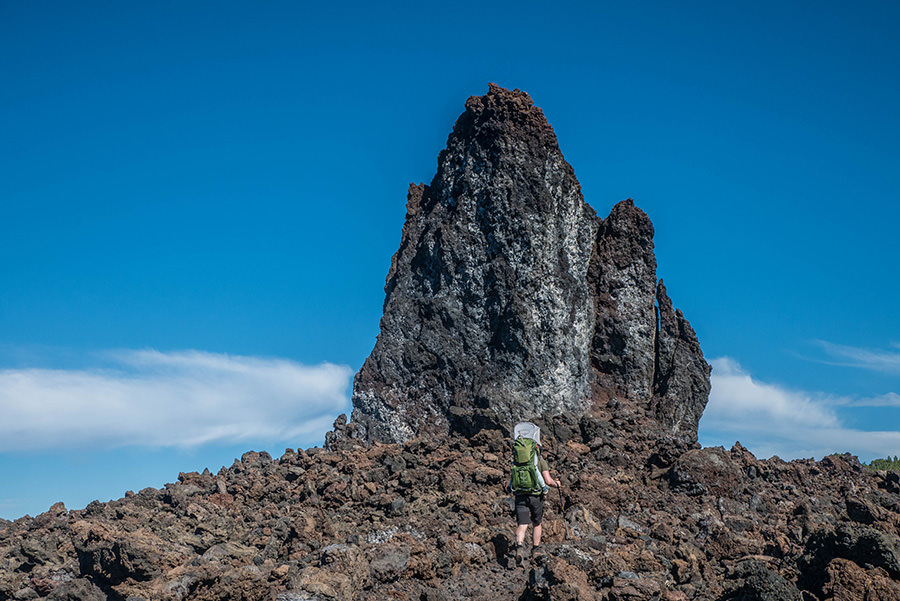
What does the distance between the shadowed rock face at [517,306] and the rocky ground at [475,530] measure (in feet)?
4.53

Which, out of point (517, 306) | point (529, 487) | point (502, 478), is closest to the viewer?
point (529, 487)

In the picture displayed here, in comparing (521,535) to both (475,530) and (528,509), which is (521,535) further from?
(475,530)

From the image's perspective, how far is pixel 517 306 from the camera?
21.5m

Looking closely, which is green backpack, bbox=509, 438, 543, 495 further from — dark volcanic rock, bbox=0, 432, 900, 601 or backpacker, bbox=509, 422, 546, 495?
dark volcanic rock, bbox=0, 432, 900, 601

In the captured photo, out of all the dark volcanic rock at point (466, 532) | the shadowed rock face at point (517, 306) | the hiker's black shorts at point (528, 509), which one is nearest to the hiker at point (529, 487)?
the hiker's black shorts at point (528, 509)

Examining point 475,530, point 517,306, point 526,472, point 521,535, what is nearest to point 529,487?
point 526,472

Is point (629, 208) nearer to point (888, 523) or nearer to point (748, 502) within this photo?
point (748, 502)

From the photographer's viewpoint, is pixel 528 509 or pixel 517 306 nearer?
pixel 528 509

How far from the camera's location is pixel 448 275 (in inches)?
886

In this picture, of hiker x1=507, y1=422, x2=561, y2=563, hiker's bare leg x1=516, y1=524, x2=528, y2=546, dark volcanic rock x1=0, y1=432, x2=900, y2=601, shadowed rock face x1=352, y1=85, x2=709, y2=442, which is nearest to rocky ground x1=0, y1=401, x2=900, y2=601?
dark volcanic rock x1=0, y1=432, x2=900, y2=601

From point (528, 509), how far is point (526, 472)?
603 millimetres

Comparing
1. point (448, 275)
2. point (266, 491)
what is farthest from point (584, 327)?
point (266, 491)

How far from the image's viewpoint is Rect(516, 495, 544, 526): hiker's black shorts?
12.5 metres

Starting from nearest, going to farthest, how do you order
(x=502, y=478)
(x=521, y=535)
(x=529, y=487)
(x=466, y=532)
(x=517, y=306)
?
(x=521, y=535) → (x=529, y=487) → (x=466, y=532) → (x=502, y=478) → (x=517, y=306)
